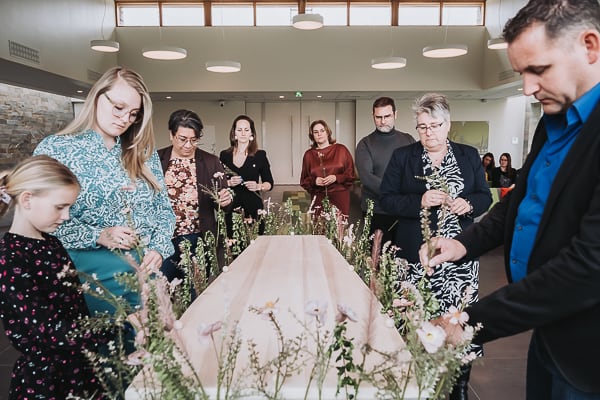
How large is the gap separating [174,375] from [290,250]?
147 centimetres

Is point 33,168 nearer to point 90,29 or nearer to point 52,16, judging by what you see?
point 52,16

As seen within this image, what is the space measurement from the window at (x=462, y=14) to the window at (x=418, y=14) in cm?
25

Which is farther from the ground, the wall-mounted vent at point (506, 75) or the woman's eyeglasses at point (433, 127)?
the wall-mounted vent at point (506, 75)

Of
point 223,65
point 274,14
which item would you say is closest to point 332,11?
point 274,14

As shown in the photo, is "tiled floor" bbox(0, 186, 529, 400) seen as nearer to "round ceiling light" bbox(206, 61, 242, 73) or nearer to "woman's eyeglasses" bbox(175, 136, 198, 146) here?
"woman's eyeglasses" bbox(175, 136, 198, 146)

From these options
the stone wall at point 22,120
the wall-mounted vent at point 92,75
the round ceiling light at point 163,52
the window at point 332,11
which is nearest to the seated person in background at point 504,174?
the window at point 332,11

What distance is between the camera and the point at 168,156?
3525mm

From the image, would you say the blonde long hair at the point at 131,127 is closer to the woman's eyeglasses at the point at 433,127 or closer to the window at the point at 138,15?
the woman's eyeglasses at the point at 433,127

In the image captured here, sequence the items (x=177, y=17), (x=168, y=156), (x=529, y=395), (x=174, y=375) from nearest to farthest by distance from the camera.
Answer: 1. (x=174, y=375)
2. (x=529, y=395)
3. (x=168, y=156)
4. (x=177, y=17)

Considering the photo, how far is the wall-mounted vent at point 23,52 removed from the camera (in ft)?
26.9

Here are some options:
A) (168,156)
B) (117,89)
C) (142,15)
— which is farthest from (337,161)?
(142,15)

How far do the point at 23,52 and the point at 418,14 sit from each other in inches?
383

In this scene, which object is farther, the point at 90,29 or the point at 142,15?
the point at 142,15

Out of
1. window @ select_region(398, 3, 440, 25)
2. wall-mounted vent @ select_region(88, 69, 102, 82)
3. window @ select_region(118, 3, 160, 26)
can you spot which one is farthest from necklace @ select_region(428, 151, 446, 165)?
window @ select_region(118, 3, 160, 26)
